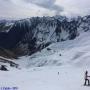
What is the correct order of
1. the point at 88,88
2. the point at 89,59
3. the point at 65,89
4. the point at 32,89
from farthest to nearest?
the point at 89,59, the point at 88,88, the point at 65,89, the point at 32,89

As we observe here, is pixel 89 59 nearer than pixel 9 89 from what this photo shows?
No

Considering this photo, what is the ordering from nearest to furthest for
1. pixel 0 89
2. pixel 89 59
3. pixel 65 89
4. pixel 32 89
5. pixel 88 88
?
pixel 0 89, pixel 32 89, pixel 65 89, pixel 88 88, pixel 89 59

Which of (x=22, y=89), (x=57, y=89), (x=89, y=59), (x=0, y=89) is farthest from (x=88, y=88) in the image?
(x=89, y=59)

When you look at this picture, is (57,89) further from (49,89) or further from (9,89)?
(9,89)

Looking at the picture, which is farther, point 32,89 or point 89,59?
point 89,59

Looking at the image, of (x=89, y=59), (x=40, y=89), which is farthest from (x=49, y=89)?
(x=89, y=59)

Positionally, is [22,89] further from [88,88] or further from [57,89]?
[88,88]

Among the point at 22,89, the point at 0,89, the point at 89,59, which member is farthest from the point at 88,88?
the point at 89,59

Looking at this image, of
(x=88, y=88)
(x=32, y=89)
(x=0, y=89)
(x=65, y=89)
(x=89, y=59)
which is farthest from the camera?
(x=89, y=59)
